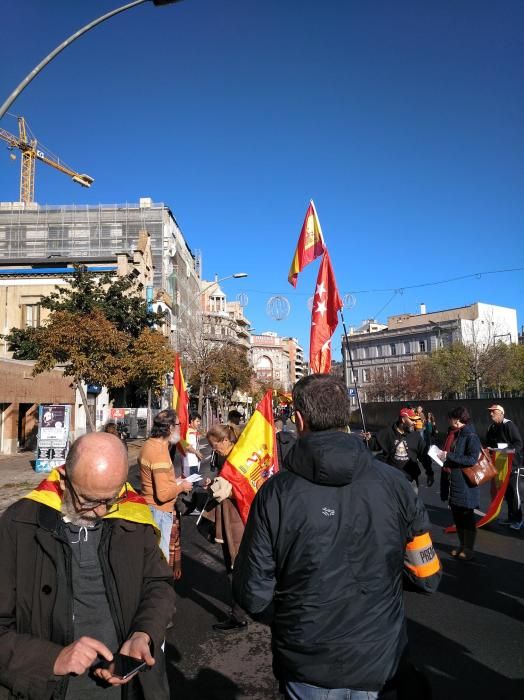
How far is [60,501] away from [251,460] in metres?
3.28

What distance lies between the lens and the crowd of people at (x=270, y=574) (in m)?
2.03

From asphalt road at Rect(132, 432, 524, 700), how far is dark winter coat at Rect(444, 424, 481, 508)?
74cm

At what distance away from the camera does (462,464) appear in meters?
6.81

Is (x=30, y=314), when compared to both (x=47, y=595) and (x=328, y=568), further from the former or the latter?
(x=328, y=568)

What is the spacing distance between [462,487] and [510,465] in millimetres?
1937

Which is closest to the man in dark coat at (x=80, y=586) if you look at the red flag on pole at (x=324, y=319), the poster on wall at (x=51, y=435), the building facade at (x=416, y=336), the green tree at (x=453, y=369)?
the red flag on pole at (x=324, y=319)

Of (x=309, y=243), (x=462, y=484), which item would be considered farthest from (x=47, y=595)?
(x=309, y=243)

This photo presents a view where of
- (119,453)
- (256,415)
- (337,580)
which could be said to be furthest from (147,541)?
(256,415)

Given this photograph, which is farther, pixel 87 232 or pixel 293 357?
pixel 293 357

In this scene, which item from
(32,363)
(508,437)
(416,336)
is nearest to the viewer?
(508,437)

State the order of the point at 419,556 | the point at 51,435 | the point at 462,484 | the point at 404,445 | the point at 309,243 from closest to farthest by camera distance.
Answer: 1. the point at 419,556
2. the point at 462,484
3. the point at 404,445
4. the point at 309,243
5. the point at 51,435

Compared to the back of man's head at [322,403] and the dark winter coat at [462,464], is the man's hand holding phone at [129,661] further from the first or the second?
the dark winter coat at [462,464]

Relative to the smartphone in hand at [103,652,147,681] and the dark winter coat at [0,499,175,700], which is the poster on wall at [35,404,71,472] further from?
the smartphone in hand at [103,652,147,681]

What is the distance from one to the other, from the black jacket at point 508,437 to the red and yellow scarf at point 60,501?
279 inches
